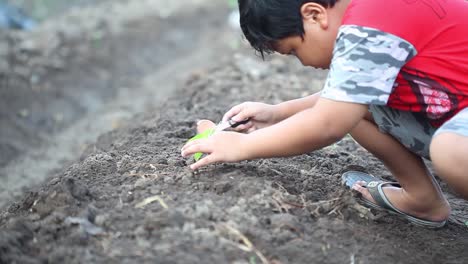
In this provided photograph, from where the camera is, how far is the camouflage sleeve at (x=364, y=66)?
7.20 feet

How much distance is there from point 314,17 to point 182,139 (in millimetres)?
1353

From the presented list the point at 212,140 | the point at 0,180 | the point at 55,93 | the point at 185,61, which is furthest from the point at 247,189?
the point at 185,61

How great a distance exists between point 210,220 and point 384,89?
770mm

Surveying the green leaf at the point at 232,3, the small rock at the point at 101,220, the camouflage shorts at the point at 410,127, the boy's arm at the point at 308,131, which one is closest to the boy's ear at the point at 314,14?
the boy's arm at the point at 308,131

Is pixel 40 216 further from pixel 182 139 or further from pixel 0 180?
pixel 0 180

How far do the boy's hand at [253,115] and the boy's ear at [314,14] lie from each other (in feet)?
1.77

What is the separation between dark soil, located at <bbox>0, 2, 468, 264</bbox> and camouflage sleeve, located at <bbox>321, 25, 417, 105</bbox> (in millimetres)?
512

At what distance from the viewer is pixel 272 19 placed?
2381 mm

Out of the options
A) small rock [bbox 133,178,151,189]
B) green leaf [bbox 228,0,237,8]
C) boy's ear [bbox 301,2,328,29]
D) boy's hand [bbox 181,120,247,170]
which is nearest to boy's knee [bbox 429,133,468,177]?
boy's ear [bbox 301,2,328,29]

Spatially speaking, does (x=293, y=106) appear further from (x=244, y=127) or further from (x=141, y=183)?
(x=141, y=183)

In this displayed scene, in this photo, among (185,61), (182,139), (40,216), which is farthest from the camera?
(185,61)

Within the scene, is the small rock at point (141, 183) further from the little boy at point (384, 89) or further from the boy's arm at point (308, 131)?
the boy's arm at point (308, 131)

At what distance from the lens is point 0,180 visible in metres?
4.55

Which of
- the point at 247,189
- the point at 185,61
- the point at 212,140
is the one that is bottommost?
the point at 185,61
